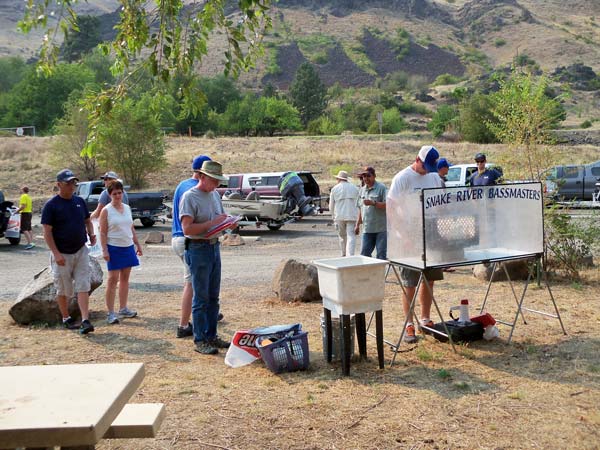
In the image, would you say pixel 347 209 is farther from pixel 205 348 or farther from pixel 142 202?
pixel 142 202

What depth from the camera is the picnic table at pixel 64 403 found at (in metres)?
2.71

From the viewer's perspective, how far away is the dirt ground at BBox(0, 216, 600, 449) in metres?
4.36

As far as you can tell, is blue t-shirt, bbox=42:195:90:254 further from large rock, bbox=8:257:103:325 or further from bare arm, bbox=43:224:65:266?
large rock, bbox=8:257:103:325

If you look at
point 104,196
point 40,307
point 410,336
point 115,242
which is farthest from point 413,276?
point 104,196

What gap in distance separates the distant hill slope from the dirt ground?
350ft

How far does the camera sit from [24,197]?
1717cm

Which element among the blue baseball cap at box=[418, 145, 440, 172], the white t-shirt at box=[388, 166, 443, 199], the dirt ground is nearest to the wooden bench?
the dirt ground

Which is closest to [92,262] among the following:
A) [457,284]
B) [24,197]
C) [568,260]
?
[457,284]

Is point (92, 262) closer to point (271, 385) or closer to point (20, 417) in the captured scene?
point (271, 385)

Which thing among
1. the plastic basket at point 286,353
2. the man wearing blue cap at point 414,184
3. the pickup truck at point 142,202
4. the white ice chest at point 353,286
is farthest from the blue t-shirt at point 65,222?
the pickup truck at point 142,202

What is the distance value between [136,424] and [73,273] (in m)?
3.97

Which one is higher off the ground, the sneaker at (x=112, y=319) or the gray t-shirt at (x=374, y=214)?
the gray t-shirt at (x=374, y=214)

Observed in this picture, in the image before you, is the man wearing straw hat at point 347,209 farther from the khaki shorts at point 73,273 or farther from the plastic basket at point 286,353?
the plastic basket at point 286,353

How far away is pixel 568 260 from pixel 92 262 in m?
6.62
